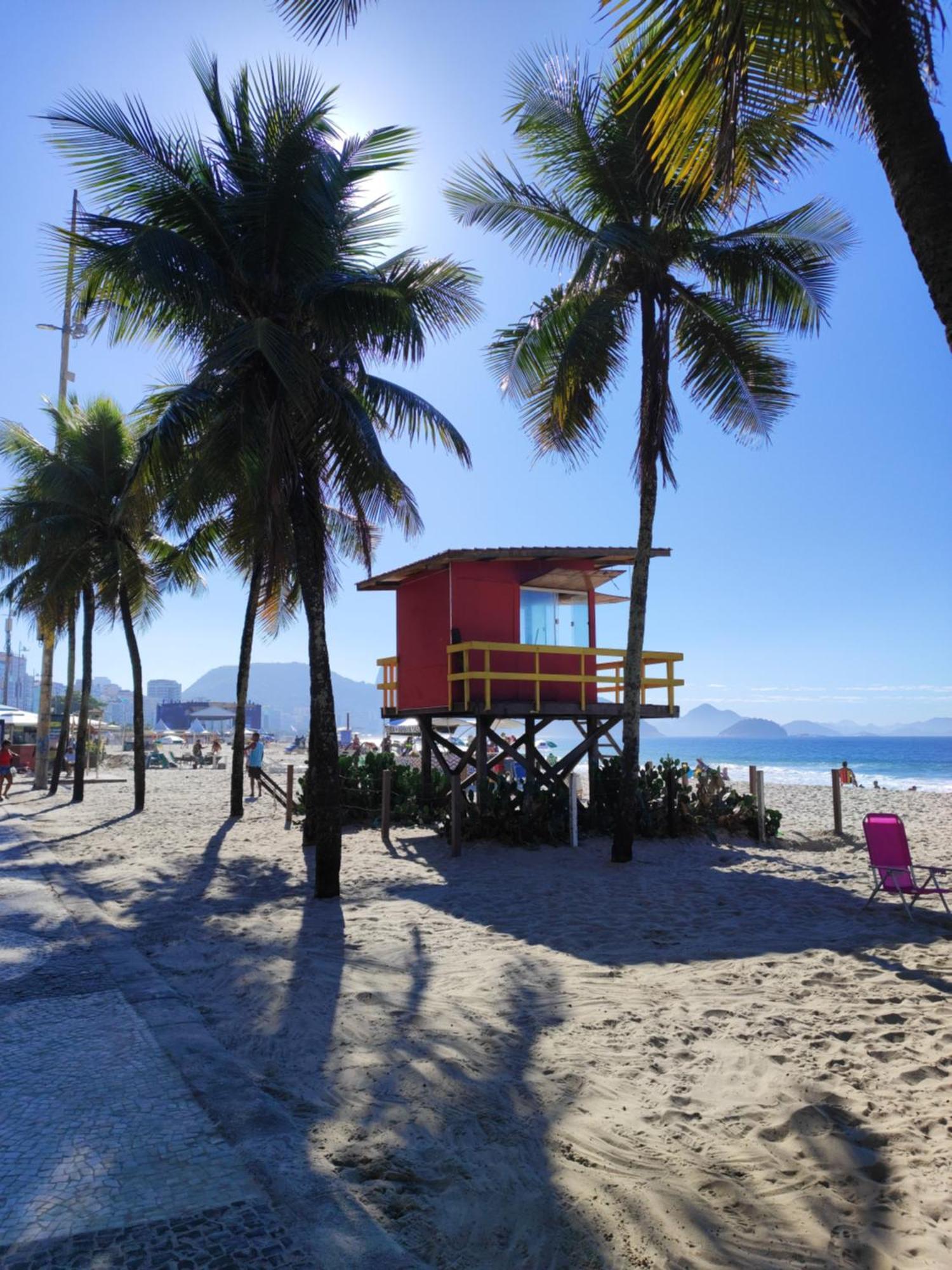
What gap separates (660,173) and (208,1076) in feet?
37.1

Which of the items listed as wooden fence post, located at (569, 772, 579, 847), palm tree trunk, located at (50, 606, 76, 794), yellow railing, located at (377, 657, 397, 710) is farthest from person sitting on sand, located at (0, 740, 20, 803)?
wooden fence post, located at (569, 772, 579, 847)

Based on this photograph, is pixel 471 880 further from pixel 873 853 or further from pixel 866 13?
pixel 866 13

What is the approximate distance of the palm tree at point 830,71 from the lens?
3701mm

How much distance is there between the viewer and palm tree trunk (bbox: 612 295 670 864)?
12242 mm

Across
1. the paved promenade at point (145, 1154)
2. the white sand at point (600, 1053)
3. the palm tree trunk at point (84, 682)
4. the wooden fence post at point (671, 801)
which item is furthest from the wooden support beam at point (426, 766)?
the paved promenade at point (145, 1154)

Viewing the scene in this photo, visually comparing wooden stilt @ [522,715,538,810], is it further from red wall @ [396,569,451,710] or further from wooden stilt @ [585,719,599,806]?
red wall @ [396,569,451,710]

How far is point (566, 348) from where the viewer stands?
1169 cm

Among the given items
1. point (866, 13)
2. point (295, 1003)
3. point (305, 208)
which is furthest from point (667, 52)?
point (305, 208)

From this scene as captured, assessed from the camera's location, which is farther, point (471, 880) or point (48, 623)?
point (48, 623)

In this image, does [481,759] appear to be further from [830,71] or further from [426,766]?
[830,71]

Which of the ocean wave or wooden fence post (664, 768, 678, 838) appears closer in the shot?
wooden fence post (664, 768, 678, 838)

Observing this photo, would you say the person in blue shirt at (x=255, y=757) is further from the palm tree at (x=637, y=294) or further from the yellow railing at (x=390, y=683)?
the palm tree at (x=637, y=294)

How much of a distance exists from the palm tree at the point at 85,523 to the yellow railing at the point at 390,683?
16.3 ft

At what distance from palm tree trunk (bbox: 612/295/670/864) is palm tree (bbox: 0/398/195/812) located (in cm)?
1052
